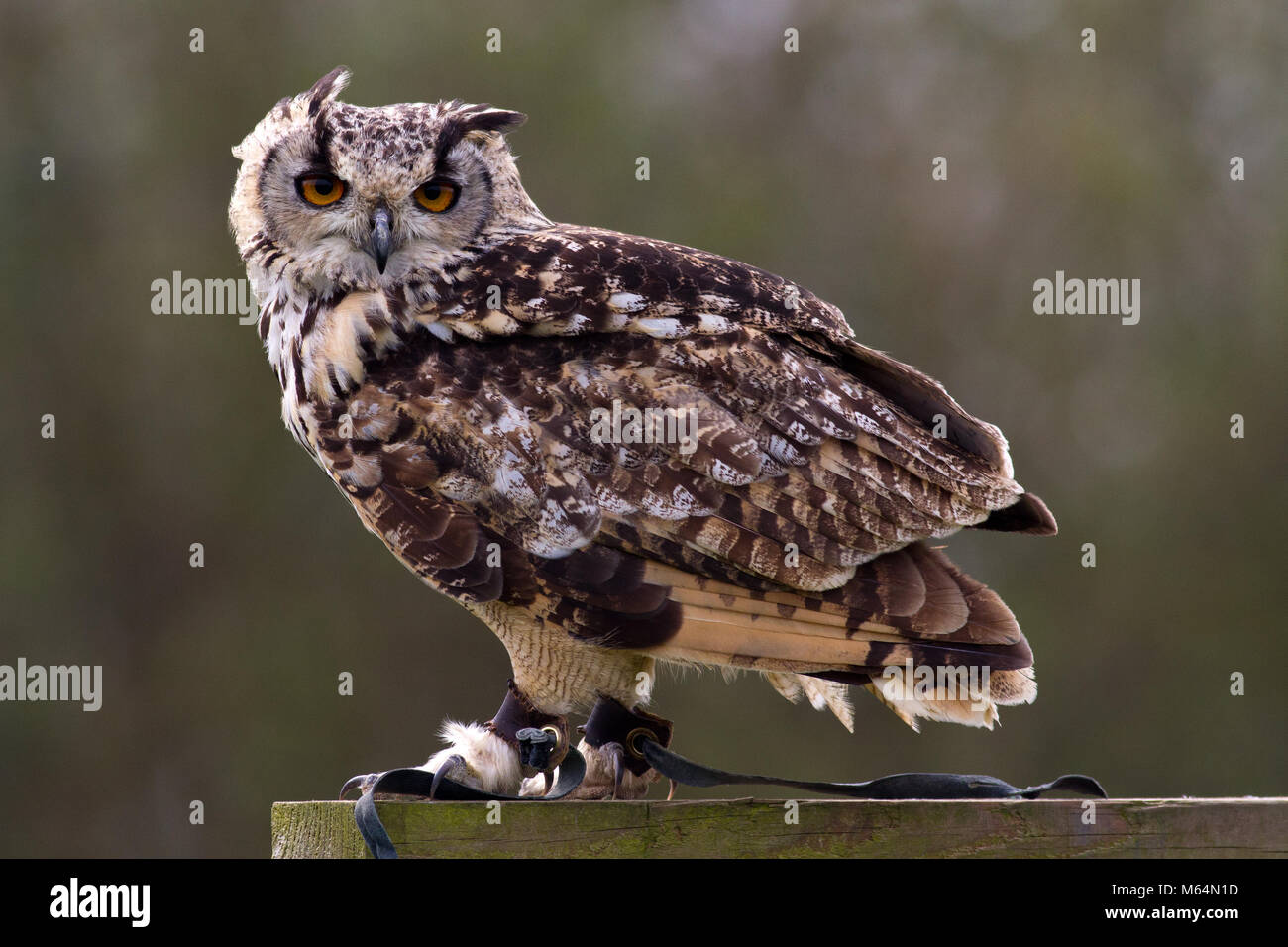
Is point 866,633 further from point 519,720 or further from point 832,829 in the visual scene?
point 519,720

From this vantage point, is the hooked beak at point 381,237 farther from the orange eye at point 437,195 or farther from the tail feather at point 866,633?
the tail feather at point 866,633

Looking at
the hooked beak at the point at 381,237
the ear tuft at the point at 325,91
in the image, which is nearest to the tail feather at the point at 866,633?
the hooked beak at the point at 381,237

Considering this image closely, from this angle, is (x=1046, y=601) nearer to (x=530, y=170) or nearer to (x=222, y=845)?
(x=530, y=170)

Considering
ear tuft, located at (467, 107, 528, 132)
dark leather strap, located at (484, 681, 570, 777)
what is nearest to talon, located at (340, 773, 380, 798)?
dark leather strap, located at (484, 681, 570, 777)

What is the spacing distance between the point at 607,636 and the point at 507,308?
0.72m

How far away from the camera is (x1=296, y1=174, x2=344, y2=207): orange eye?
3008 mm

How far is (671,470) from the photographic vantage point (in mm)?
2635

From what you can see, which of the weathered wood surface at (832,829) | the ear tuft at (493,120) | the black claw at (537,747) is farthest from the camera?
the ear tuft at (493,120)

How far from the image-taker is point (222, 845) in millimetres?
8578

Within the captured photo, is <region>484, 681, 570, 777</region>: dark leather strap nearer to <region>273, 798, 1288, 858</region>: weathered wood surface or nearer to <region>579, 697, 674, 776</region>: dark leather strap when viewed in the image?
<region>579, 697, 674, 776</region>: dark leather strap

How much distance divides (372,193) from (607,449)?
822 millimetres

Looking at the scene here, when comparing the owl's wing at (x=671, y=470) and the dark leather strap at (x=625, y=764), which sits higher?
the owl's wing at (x=671, y=470)

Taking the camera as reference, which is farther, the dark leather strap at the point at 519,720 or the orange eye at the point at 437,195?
the orange eye at the point at 437,195

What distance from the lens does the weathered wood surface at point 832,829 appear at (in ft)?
6.53
